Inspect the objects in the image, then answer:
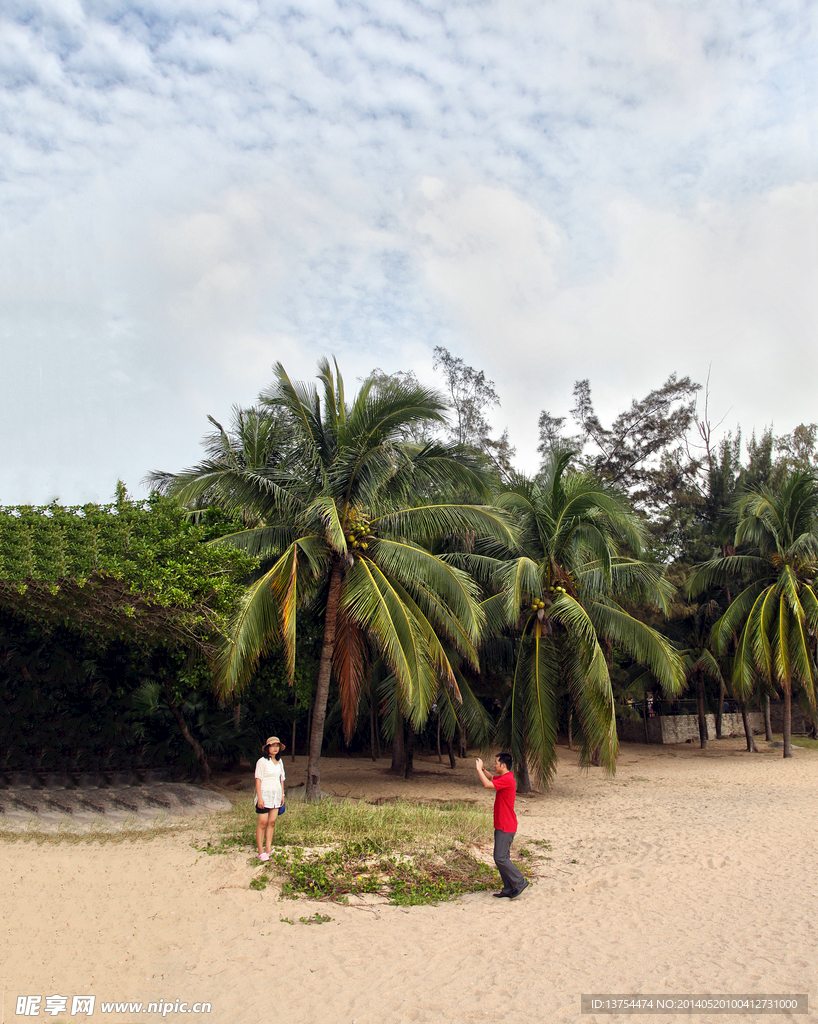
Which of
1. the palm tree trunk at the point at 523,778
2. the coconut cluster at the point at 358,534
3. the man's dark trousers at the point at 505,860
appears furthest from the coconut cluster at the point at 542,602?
the man's dark trousers at the point at 505,860

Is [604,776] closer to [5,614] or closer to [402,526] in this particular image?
[402,526]

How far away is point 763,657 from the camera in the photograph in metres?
17.9

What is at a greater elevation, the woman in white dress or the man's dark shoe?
the woman in white dress

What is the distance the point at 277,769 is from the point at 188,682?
12.2 feet

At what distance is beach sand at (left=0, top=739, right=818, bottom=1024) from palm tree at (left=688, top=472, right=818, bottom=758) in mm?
8883

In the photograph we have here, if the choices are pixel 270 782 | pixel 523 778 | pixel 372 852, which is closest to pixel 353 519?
pixel 270 782

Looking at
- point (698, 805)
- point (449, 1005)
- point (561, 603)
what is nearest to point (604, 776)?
point (698, 805)

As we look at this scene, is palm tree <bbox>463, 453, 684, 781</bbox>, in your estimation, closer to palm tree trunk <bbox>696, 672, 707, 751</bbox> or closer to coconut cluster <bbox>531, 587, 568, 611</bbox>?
coconut cluster <bbox>531, 587, 568, 611</bbox>

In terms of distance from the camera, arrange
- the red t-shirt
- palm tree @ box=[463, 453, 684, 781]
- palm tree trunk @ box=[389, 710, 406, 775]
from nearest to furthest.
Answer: the red t-shirt, palm tree @ box=[463, 453, 684, 781], palm tree trunk @ box=[389, 710, 406, 775]

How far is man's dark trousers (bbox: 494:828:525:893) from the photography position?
7273 mm

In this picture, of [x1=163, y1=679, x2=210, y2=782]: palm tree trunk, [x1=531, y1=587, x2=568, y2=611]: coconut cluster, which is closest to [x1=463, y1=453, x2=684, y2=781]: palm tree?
[x1=531, y1=587, x2=568, y2=611]: coconut cluster

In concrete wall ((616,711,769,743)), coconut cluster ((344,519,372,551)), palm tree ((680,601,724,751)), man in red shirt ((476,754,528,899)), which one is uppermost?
coconut cluster ((344,519,372,551))

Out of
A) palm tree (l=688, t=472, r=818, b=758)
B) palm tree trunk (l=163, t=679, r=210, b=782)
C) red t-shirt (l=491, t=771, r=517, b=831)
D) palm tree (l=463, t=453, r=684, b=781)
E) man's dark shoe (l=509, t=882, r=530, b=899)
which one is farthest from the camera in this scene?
palm tree (l=688, t=472, r=818, b=758)

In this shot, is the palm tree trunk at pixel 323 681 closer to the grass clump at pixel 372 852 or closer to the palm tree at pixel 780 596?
the grass clump at pixel 372 852
